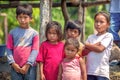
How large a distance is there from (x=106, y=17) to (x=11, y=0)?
530 centimetres

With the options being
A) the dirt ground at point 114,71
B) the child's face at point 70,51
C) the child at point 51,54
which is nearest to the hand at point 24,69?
the child at point 51,54

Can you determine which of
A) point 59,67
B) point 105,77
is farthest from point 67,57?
point 105,77

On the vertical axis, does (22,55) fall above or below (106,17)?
below

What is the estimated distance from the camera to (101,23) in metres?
4.24

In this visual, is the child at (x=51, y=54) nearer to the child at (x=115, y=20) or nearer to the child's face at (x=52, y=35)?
the child's face at (x=52, y=35)

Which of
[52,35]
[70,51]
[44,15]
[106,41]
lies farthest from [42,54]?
[106,41]

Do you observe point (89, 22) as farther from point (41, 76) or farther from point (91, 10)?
point (41, 76)

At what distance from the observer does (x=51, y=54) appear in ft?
13.8

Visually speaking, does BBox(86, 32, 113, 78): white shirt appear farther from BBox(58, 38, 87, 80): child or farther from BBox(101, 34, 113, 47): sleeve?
BBox(58, 38, 87, 80): child

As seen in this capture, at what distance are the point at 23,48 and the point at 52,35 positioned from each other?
1.24 feet

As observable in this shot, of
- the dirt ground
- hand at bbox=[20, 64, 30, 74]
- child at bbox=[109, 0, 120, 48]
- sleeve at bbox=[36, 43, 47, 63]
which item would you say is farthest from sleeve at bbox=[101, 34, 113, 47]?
child at bbox=[109, 0, 120, 48]

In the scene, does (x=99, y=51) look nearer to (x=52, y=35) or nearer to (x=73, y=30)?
(x=73, y=30)

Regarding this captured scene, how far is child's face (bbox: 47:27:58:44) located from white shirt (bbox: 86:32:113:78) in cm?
40

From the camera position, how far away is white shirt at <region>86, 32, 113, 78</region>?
4.15 meters
